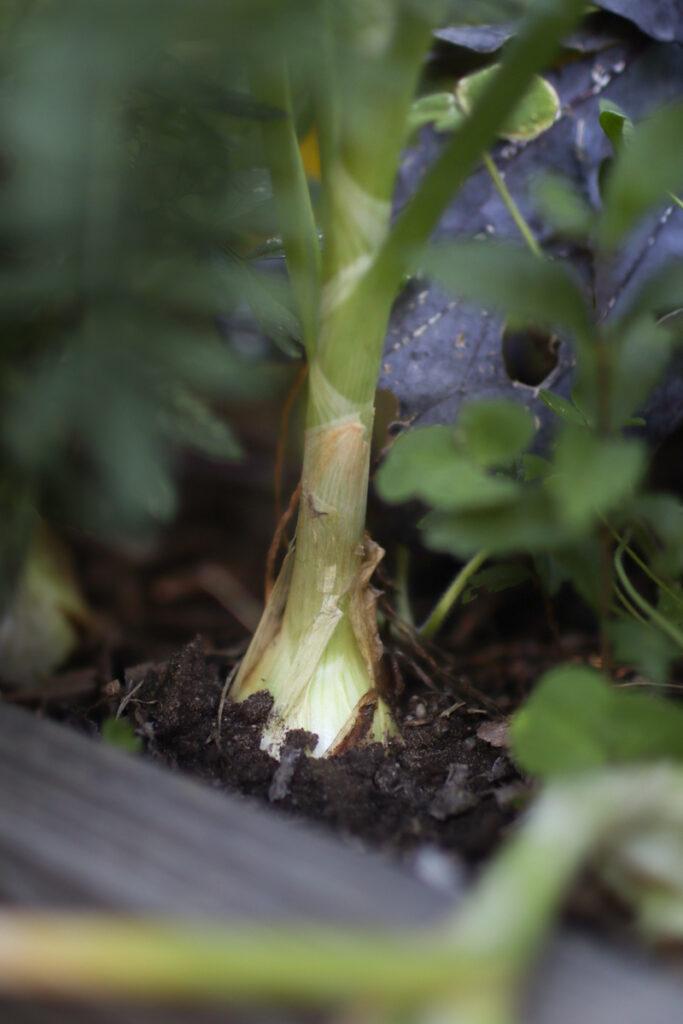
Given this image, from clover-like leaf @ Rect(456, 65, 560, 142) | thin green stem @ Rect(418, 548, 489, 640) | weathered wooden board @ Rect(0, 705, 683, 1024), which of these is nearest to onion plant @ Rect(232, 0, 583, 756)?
thin green stem @ Rect(418, 548, 489, 640)

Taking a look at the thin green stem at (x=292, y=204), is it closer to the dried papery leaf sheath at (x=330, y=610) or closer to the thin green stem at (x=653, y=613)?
the dried papery leaf sheath at (x=330, y=610)

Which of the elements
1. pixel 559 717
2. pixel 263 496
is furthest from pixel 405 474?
pixel 263 496

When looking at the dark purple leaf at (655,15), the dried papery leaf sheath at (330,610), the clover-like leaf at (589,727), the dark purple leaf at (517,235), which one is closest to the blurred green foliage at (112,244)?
the dried papery leaf sheath at (330,610)

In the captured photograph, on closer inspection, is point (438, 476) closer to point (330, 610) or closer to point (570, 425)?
point (570, 425)

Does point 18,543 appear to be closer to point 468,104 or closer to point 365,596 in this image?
point 365,596

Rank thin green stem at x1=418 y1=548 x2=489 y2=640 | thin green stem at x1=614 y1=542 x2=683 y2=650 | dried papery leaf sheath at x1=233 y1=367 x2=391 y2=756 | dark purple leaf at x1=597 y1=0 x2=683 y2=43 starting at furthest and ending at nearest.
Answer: dark purple leaf at x1=597 y1=0 x2=683 y2=43 → thin green stem at x1=418 y1=548 x2=489 y2=640 → dried papery leaf sheath at x1=233 y1=367 x2=391 y2=756 → thin green stem at x1=614 y1=542 x2=683 y2=650

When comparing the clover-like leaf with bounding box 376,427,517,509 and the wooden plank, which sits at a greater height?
the clover-like leaf with bounding box 376,427,517,509

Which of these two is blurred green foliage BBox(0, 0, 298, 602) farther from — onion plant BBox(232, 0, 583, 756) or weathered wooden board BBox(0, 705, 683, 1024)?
weathered wooden board BBox(0, 705, 683, 1024)

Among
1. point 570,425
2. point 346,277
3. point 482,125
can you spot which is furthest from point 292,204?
point 570,425
